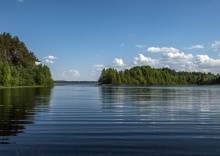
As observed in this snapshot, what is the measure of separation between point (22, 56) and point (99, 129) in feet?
510

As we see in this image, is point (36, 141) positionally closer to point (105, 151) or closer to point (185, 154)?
point (105, 151)

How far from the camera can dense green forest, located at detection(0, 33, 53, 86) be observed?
146 metres

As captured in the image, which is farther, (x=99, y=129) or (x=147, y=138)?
(x=99, y=129)

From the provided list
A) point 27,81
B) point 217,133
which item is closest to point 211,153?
point 217,133

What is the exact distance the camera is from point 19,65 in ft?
548

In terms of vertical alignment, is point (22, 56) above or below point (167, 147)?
above

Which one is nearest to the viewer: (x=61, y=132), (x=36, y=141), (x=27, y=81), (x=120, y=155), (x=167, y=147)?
(x=120, y=155)

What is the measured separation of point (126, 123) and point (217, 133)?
7144 millimetres

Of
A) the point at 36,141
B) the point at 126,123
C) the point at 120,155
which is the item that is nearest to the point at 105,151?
the point at 120,155

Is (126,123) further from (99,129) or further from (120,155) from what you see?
(120,155)

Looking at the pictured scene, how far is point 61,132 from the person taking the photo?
19.0m

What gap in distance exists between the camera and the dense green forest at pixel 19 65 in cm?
14562

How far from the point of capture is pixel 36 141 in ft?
53.1

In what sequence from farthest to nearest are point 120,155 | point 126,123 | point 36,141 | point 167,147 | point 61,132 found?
point 126,123, point 61,132, point 36,141, point 167,147, point 120,155
